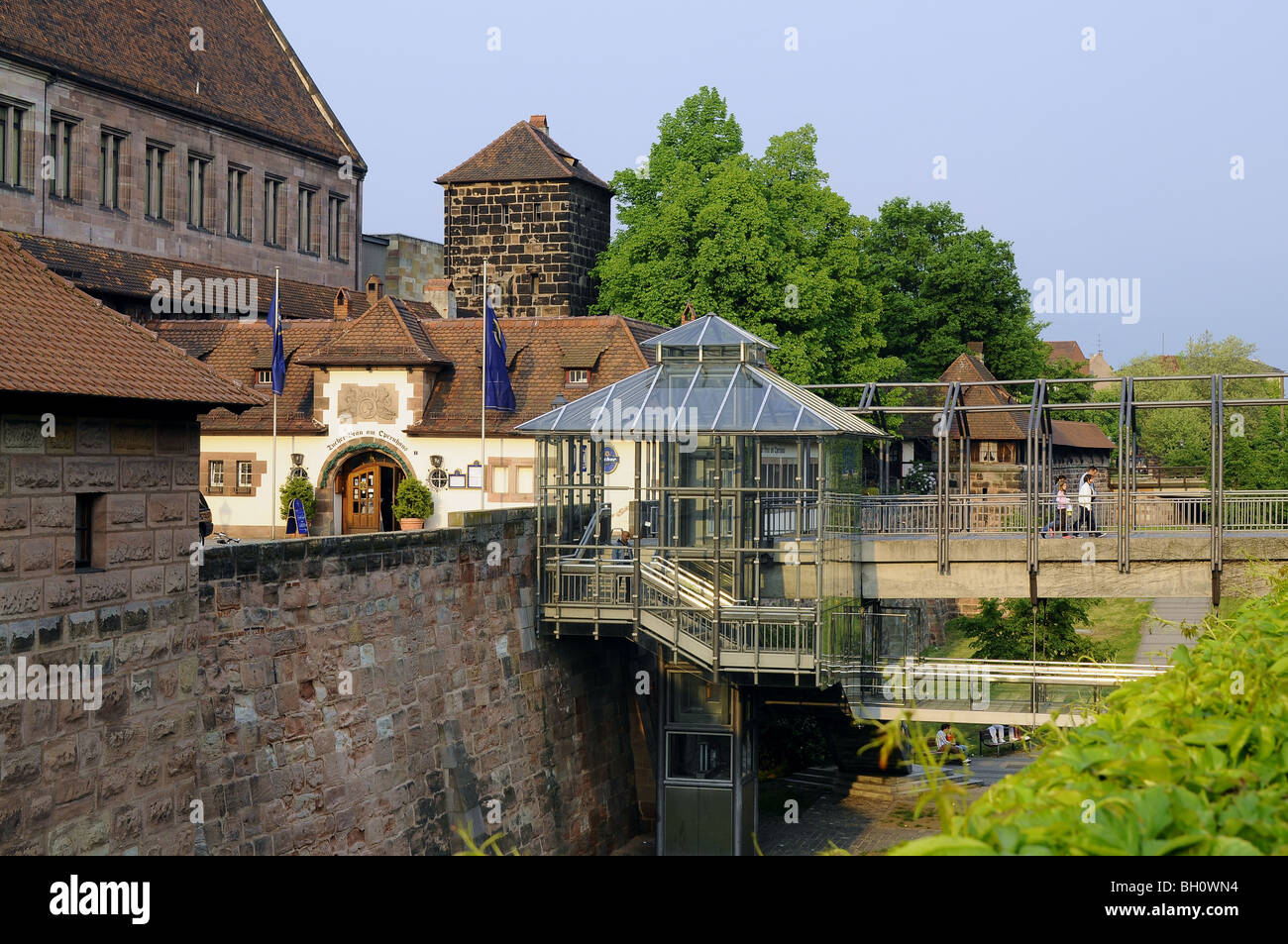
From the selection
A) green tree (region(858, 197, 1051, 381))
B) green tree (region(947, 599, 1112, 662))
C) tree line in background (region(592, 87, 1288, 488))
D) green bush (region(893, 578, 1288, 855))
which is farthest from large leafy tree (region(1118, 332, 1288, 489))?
green bush (region(893, 578, 1288, 855))

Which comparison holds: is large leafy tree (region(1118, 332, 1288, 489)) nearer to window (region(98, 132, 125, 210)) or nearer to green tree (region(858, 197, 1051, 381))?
green tree (region(858, 197, 1051, 381))

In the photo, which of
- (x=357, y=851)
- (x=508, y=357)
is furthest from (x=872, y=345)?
(x=357, y=851)

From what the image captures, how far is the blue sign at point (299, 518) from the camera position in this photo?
1288 inches

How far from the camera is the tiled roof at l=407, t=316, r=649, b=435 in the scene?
3472cm

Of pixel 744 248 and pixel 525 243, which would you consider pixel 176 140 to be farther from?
pixel 744 248

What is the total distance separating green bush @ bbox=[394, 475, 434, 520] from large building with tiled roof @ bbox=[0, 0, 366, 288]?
12.1 meters

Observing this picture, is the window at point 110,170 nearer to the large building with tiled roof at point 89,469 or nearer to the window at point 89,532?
the large building with tiled roof at point 89,469

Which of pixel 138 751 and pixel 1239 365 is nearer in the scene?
pixel 138 751

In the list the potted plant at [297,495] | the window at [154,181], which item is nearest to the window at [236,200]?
the window at [154,181]

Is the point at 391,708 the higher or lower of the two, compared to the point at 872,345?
lower

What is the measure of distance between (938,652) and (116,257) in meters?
29.0

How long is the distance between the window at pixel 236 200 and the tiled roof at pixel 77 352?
1283 inches
